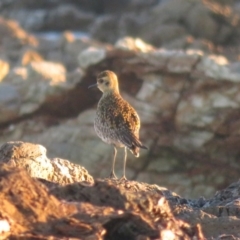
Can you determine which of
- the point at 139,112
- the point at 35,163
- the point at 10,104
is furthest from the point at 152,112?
the point at 35,163

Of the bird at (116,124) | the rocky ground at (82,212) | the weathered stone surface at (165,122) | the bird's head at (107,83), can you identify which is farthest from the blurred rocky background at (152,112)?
the rocky ground at (82,212)

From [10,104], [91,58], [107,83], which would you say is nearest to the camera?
[107,83]

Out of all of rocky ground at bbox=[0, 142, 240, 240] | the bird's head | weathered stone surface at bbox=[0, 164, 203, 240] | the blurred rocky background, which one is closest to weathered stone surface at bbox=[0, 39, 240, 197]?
the blurred rocky background

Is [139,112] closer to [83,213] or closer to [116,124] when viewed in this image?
[116,124]

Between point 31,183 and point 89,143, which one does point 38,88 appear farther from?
point 31,183

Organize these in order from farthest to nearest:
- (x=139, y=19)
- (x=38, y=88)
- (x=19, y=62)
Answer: (x=139, y=19) → (x=19, y=62) → (x=38, y=88)

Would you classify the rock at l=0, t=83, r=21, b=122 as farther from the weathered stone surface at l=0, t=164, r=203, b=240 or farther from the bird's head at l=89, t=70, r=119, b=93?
the weathered stone surface at l=0, t=164, r=203, b=240

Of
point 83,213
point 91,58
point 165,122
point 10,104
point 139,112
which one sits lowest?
point 83,213

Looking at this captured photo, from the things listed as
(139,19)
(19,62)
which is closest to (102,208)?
(19,62)

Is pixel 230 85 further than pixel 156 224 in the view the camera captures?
Yes
